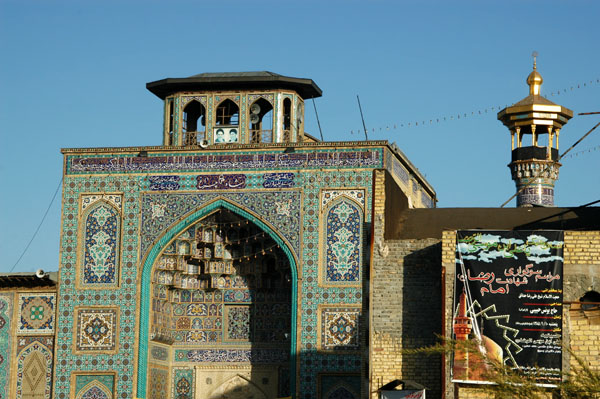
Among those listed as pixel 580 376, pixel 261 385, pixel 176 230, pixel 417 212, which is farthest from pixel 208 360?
pixel 580 376

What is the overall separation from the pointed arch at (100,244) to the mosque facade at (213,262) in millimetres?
23

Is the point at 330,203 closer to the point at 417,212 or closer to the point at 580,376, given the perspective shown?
the point at 417,212

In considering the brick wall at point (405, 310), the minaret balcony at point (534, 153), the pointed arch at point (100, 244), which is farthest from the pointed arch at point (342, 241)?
the minaret balcony at point (534, 153)

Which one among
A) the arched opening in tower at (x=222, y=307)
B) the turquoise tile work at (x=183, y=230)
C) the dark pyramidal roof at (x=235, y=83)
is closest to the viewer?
the turquoise tile work at (x=183, y=230)

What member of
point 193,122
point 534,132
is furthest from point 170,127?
point 534,132

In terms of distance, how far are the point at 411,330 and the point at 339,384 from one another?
380 centimetres

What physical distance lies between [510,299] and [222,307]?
7.62 m

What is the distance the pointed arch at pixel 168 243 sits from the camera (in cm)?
2094

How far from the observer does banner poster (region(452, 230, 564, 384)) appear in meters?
15.9

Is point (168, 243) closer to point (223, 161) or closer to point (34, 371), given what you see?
point (223, 161)

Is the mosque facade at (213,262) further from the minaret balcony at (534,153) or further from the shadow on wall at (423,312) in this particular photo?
the minaret balcony at (534,153)

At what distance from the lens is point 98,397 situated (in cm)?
2128

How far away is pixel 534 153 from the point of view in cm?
2816

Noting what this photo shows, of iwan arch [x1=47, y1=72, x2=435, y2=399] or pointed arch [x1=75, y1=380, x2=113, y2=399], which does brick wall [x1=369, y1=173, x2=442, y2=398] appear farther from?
pointed arch [x1=75, y1=380, x2=113, y2=399]
